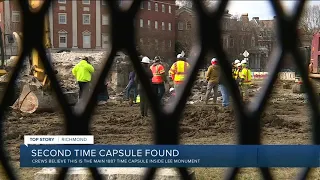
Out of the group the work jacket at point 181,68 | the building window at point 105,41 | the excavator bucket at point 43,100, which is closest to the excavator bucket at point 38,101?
the excavator bucket at point 43,100

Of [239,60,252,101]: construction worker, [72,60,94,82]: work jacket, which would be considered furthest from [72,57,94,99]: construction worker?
[239,60,252,101]: construction worker

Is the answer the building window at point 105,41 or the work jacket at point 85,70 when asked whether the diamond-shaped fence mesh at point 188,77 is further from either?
the work jacket at point 85,70

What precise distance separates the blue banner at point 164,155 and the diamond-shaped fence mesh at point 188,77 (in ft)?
0.09

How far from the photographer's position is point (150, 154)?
1.34 metres

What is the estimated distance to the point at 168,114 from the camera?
133 centimetres

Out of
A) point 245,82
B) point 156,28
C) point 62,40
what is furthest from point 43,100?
point 156,28

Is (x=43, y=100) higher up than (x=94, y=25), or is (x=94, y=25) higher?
(x=94, y=25)

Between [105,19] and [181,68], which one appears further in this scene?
[181,68]

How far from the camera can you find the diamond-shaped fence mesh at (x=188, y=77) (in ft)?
4.19

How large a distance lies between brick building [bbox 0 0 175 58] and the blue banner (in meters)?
0.27

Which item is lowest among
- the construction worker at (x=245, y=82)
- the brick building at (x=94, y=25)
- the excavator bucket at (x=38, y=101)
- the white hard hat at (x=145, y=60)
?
the excavator bucket at (x=38, y=101)

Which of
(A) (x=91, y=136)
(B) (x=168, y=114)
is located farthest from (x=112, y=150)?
(B) (x=168, y=114)

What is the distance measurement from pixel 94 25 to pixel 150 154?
40 cm

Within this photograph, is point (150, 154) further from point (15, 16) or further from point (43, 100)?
point (43, 100)
